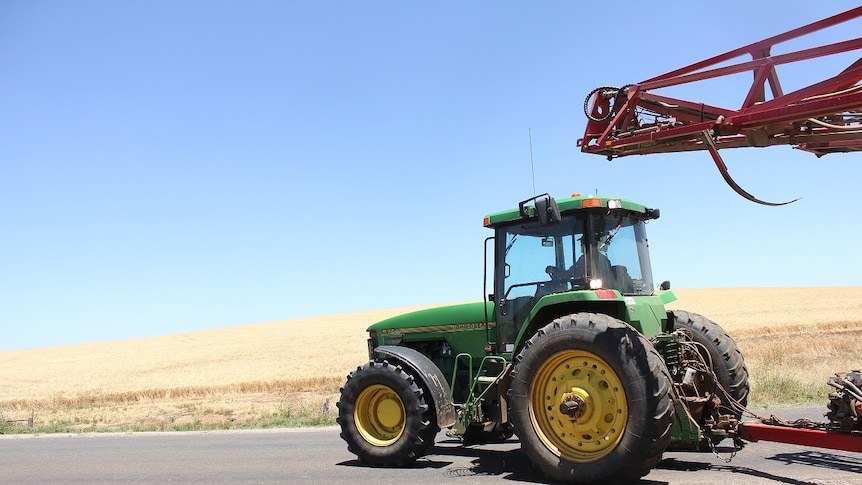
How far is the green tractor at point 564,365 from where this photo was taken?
611 cm

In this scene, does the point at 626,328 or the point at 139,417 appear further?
the point at 139,417

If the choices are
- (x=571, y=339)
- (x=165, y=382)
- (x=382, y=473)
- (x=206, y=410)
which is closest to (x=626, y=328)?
(x=571, y=339)

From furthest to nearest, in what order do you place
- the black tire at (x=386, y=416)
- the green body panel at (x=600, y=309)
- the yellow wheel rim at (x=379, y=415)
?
1. the yellow wheel rim at (x=379, y=415)
2. the black tire at (x=386, y=416)
3. the green body panel at (x=600, y=309)

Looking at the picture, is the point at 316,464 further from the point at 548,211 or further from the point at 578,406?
the point at 548,211

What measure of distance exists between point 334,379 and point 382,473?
592 inches

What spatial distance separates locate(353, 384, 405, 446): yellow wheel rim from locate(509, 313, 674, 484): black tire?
Result: 174 cm

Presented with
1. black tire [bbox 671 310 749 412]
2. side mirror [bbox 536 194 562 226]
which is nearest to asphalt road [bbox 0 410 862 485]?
black tire [bbox 671 310 749 412]

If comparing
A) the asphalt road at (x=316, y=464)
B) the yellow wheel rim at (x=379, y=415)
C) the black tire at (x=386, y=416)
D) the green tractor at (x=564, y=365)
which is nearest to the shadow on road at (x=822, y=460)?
the asphalt road at (x=316, y=464)

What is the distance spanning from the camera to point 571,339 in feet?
20.9

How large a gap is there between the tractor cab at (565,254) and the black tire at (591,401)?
1.78ft

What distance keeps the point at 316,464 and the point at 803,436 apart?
16.4 feet

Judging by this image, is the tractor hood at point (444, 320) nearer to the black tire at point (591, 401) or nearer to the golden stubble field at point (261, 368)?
the black tire at point (591, 401)

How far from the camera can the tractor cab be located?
7.06 metres

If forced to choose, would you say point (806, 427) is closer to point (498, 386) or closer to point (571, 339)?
point (571, 339)
